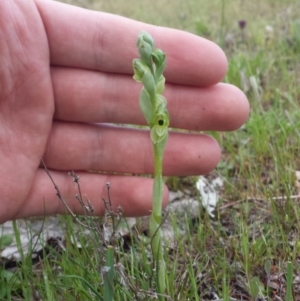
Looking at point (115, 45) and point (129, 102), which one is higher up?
point (115, 45)

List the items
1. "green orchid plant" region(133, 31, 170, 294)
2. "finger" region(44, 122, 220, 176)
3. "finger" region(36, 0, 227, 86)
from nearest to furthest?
"green orchid plant" region(133, 31, 170, 294)
"finger" region(36, 0, 227, 86)
"finger" region(44, 122, 220, 176)

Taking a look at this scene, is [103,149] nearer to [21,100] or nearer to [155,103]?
[21,100]

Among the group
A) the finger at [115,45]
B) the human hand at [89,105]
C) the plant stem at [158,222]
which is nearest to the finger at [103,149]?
the human hand at [89,105]

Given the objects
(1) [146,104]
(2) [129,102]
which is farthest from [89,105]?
(1) [146,104]

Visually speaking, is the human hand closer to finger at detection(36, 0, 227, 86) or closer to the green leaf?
finger at detection(36, 0, 227, 86)

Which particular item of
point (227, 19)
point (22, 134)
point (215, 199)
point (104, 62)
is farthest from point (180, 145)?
point (227, 19)

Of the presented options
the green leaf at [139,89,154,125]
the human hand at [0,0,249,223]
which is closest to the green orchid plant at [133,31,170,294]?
the green leaf at [139,89,154,125]

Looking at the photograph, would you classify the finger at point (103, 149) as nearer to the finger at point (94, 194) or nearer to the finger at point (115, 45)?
the finger at point (94, 194)
